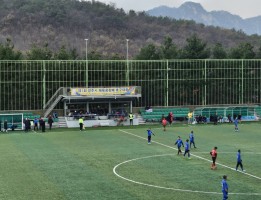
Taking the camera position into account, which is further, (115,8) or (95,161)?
(115,8)

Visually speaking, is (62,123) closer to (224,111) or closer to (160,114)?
(160,114)


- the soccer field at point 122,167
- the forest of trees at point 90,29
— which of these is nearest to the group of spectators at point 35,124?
the soccer field at point 122,167

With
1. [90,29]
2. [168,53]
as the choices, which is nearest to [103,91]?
[168,53]

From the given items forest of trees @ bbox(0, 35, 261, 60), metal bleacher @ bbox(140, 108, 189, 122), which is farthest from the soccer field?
forest of trees @ bbox(0, 35, 261, 60)

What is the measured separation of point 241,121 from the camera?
62188 mm

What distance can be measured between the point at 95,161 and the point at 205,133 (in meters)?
18.4

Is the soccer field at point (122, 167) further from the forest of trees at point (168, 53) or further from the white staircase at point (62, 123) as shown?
the forest of trees at point (168, 53)

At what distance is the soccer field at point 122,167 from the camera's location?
24547 mm

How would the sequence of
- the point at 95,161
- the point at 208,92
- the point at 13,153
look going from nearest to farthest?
the point at 95,161 < the point at 13,153 < the point at 208,92

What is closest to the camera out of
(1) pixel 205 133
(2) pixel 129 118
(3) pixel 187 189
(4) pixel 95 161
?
(3) pixel 187 189

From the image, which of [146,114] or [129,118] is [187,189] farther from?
[146,114]

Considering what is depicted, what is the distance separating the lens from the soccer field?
→ 24547 millimetres

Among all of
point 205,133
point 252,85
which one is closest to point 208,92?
point 252,85

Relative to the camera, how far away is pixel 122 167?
102 ft
